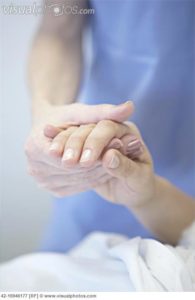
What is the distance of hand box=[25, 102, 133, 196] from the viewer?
550mm

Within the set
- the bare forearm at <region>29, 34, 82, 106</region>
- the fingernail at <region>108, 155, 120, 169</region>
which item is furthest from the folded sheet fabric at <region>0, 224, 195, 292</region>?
the bare forearm at <region>29, 34, 82, 106</region>

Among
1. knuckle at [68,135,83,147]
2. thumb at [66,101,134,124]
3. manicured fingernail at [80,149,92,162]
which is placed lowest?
manicured fingernail at [80,149,92,162]

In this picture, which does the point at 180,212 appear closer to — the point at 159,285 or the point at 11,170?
the point at 159,285

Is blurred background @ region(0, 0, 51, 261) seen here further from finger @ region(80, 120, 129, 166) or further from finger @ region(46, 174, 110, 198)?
finger @ region(80, 120, 129, 166)

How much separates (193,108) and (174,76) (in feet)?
0.18

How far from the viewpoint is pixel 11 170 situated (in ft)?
2.19

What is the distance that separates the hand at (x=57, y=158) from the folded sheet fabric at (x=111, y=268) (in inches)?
3.8

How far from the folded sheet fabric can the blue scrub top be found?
0.21 ft

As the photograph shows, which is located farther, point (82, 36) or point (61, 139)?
point (82, 36)

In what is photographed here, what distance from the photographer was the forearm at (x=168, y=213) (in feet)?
2.06

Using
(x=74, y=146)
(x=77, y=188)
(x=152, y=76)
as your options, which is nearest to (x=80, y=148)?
(x=74, y=146)

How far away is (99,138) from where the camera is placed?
0.52 m

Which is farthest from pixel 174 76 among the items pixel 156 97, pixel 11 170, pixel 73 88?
pixel 11 170

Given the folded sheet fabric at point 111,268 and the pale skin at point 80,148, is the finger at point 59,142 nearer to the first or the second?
the pale skin at point 80,148
